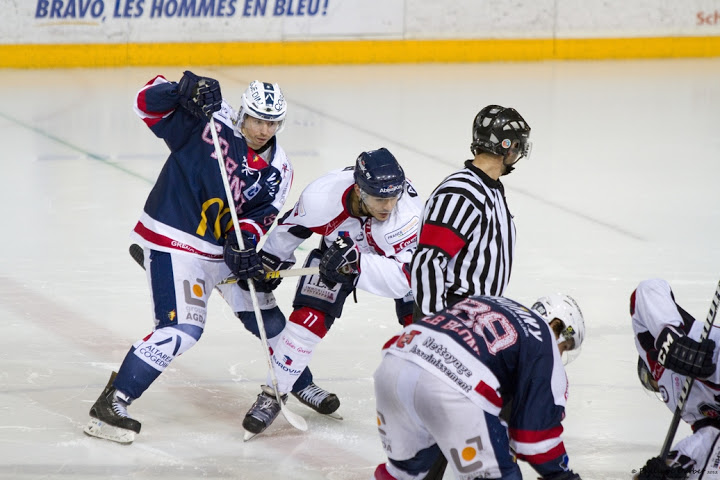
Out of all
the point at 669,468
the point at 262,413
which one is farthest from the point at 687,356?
the point at 262,413

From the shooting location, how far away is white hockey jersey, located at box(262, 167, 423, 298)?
156 inches

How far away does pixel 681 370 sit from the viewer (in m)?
3.28

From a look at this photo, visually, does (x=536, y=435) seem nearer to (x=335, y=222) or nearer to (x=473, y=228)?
(x=473, y=228)

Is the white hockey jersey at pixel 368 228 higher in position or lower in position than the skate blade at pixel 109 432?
higher

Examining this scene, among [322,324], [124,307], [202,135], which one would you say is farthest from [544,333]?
[124,307]

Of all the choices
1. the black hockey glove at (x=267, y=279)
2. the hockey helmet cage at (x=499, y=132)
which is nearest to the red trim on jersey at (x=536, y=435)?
the hockey helmet cage at (x=499, y=132)

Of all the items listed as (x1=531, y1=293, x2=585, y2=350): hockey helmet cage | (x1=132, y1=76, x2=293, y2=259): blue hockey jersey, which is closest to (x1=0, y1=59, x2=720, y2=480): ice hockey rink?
(x1=132, y1=76, x2=293, y2=259): blue hockey jersey

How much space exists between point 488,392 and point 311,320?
1.41 metres

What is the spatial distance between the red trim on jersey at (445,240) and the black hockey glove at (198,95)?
1.01 meters

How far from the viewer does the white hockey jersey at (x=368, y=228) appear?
395 centimetres

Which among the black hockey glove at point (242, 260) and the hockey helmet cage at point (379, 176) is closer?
the hockey helmet cage at point (379, 176)

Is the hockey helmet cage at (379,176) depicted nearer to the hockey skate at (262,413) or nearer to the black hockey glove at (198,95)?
the black hockey glove at (198,95)

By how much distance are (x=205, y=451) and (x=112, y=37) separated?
28.6 ft

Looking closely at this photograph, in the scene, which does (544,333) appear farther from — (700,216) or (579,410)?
(700,216)
